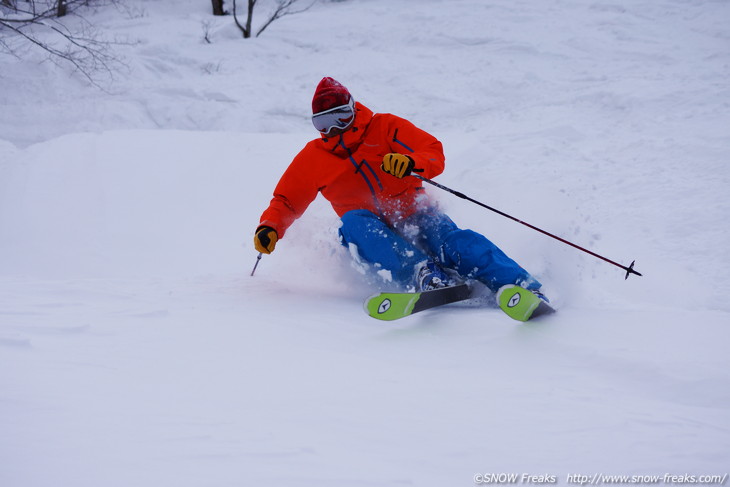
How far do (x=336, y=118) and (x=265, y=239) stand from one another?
87cm

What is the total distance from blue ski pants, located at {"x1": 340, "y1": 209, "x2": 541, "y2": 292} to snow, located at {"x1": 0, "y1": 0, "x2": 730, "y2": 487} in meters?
0.25

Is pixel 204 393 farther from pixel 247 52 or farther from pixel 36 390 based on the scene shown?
pixel 247 52

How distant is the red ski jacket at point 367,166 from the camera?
3.44 m

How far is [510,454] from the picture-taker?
57.7 inches

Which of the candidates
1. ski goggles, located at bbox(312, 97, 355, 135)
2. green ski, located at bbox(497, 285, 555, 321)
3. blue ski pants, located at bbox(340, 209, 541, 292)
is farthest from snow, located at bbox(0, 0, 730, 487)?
ski goggles, located at bbox(312, 97, 355, 135)

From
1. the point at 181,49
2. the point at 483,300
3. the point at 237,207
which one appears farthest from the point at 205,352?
the point at 181,49

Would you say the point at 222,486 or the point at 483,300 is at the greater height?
the point at 222,486

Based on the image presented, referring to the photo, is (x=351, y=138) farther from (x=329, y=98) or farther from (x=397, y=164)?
(x=397, y=164)

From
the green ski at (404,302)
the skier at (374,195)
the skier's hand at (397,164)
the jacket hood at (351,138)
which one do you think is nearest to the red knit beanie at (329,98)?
the skier at (374,195)

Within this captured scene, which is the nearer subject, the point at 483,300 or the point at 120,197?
the point at 483,300

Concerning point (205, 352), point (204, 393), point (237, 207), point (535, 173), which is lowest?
point (237, 207)

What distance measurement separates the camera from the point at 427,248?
341 centimetres

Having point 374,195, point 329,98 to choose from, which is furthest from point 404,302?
point 329,98

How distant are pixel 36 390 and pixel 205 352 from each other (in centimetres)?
68
